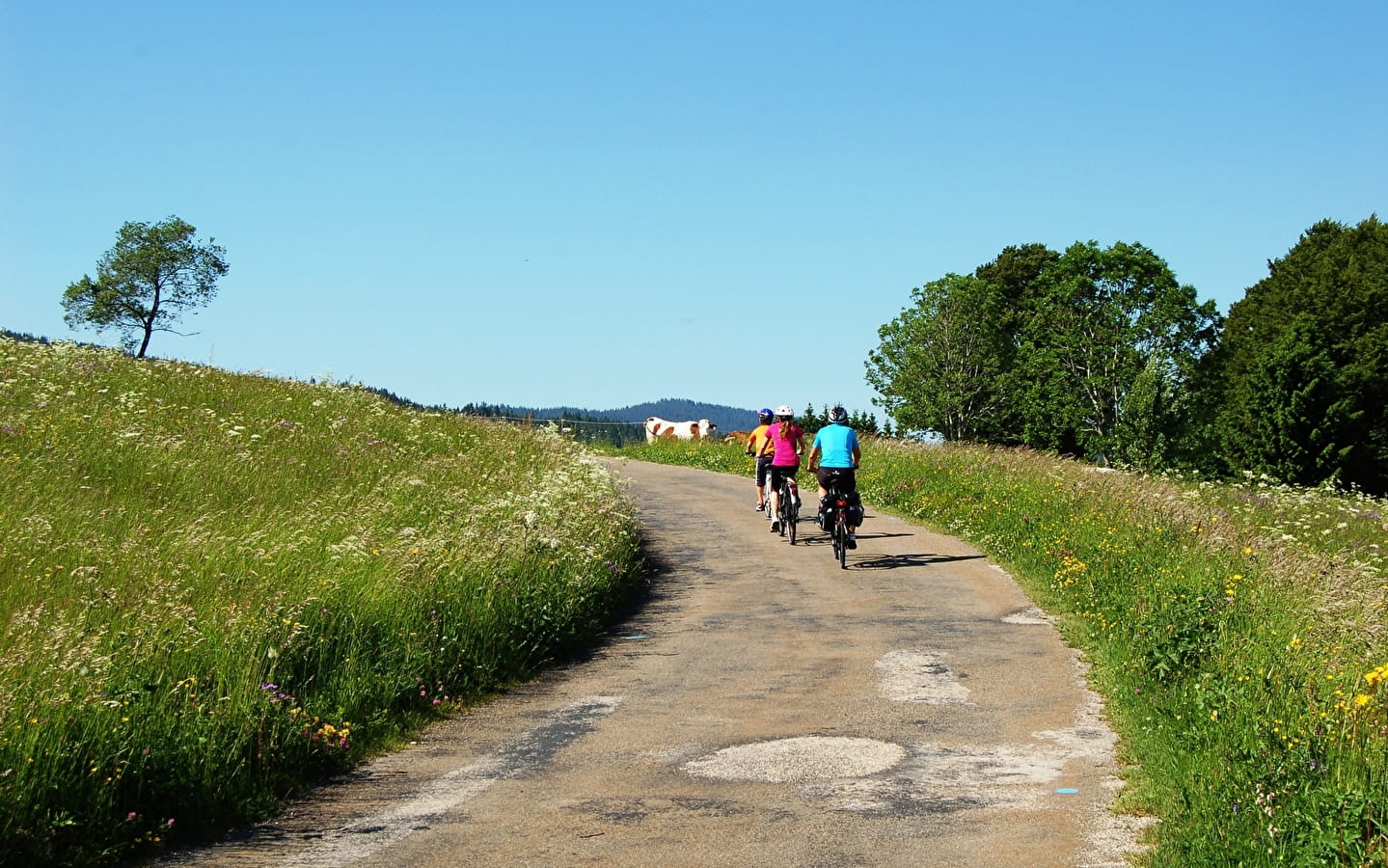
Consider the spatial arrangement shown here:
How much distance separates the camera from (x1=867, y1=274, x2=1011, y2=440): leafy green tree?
74500 millimetres

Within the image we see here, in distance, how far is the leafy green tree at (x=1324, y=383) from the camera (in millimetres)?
52594

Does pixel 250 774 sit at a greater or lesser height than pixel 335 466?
lesser

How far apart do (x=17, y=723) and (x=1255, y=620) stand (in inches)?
348

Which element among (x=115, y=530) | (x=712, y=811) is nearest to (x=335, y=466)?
(x=115, y=530)

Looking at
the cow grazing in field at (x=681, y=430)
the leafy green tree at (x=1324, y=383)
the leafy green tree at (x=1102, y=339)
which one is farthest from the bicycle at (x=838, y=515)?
the leafy green tree at (x=1102, y=339)

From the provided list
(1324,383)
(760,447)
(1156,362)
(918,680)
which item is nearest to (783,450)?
(760,447)

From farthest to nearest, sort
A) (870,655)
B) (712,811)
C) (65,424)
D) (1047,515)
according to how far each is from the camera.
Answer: (1047,515) → (65,424) → (870,655) → (712,811)

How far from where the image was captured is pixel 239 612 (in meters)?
8.12

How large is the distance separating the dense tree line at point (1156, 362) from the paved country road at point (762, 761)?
4677 cm

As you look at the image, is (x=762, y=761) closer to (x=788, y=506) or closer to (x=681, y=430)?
(x=788, y=506)

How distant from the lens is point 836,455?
58.1 ft

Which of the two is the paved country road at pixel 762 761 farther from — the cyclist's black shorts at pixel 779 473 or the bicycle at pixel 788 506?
the cyclist's black shorts at pixel 779 473

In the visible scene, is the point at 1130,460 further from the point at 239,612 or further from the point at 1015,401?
the point at 239,612

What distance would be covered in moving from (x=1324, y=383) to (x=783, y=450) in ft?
139
